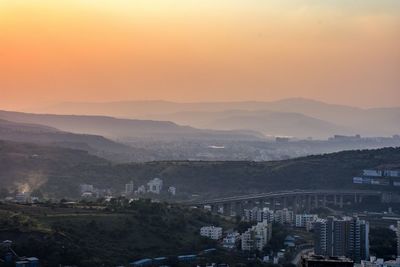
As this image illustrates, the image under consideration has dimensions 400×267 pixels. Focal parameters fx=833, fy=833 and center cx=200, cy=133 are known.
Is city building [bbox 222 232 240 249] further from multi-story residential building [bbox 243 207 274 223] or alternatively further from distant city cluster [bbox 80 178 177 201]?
distant city cluster [bbox 80 178 177 201]

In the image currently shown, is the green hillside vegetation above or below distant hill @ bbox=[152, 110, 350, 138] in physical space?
below

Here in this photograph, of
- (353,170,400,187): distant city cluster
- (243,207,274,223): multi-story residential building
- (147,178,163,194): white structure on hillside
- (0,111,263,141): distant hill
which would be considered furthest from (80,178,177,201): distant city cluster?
(0,111,263,141): distant hill

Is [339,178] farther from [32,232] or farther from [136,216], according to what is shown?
[32,232]

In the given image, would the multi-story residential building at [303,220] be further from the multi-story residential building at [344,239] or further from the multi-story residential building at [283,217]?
the multi-story residential building at [344,239]

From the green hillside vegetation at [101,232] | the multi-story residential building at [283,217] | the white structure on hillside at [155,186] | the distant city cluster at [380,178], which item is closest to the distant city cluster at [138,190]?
the white structure on hillside at [155,186]

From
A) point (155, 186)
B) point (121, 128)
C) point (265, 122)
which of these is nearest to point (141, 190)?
point (155, 186)

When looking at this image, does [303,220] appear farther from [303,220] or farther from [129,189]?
[129,189]

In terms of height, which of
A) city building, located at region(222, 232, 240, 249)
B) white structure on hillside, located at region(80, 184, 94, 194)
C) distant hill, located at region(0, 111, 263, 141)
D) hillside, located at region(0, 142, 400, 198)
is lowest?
city building, located at region(222, 232, 240, 249)
